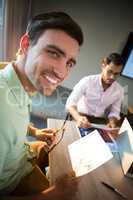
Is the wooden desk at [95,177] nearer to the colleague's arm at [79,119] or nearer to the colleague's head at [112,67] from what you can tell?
the colleague's arm at [79,119]

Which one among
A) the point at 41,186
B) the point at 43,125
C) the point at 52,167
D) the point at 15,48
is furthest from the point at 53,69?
the point at 15,48

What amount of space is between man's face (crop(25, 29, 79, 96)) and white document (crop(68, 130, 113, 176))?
37cm

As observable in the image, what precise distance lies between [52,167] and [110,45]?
2498 millimetres

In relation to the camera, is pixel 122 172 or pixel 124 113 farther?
pixel 124 113

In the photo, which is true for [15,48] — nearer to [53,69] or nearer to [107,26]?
[107,26]

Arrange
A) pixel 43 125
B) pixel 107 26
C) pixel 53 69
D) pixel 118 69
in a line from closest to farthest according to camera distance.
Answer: pixel 53 69
pixel 118 69
pixel 43 125
pixel 107 26

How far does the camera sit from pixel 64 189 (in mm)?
1026

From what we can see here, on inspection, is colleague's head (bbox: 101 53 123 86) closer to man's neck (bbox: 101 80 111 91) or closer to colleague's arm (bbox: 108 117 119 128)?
man's neck (bbox: 101 80 111 91)

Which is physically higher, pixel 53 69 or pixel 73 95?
pixel 53 69

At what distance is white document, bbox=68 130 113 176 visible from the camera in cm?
108

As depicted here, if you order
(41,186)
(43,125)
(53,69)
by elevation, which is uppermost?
(53,69)

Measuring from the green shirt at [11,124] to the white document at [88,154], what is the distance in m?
0.27

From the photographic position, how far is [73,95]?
2.24 meters

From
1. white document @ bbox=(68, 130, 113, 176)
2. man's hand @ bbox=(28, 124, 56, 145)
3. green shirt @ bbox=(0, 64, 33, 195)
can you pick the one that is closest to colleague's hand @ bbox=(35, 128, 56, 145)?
man's hand @ bbox=(28, 124, 56, 145)
